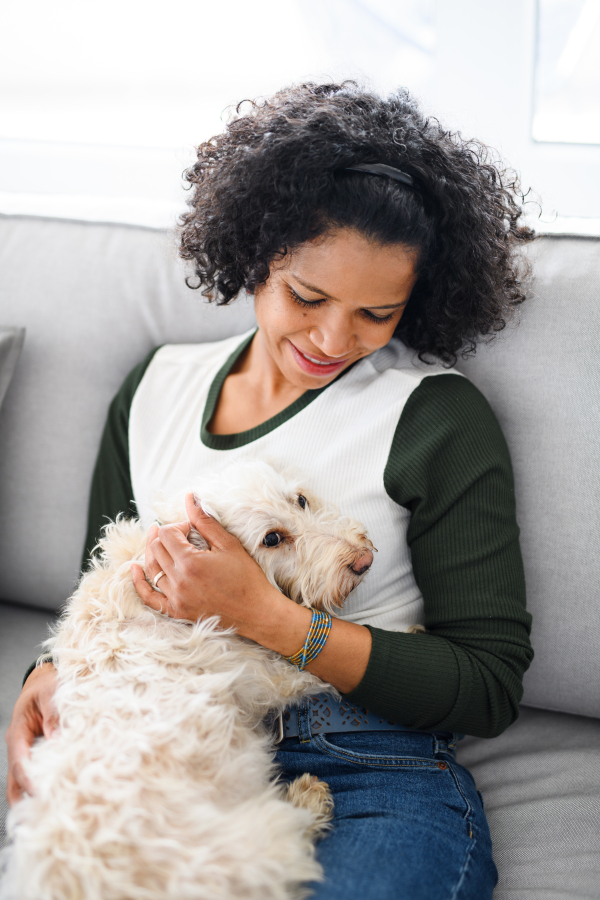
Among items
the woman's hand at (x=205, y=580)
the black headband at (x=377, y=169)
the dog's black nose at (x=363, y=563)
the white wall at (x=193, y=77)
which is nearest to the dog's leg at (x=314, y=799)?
the woman's hand at (x=205, y=580)

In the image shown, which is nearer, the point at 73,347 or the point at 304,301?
the point at 304,301

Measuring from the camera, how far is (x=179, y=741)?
99cm

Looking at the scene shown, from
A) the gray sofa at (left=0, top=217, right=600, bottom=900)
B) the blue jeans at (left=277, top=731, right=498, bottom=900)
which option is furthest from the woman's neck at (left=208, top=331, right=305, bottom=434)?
the blue jeans at (left=277, top=731, right=498, bottom=900)

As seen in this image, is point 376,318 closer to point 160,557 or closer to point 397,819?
point 160,557

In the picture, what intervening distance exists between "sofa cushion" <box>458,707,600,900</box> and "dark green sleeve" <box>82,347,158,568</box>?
103cm

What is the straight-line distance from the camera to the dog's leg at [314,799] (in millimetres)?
1101

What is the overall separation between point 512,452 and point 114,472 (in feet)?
3.22

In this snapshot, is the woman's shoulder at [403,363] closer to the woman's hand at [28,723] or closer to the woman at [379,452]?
the woman at [379,452]

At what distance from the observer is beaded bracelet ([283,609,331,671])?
1178 millimetres

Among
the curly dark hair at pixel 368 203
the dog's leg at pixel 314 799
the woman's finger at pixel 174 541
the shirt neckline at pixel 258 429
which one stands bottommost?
the dog's leg at pixel 314 799

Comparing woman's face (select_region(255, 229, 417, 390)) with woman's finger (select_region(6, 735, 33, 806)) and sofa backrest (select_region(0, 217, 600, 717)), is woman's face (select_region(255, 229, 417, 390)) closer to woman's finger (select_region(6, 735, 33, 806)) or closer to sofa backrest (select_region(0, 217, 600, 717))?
sofa backrest (select_region(0, 217, 600, 717))

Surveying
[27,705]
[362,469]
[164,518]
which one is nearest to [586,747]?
[362,469]

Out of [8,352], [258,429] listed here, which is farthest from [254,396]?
[8,352]

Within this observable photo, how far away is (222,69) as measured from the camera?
2357 mm
